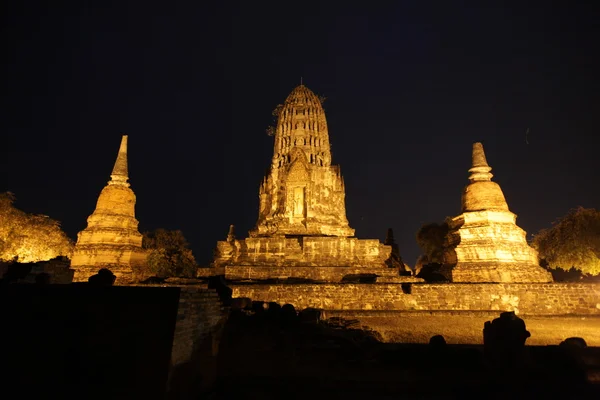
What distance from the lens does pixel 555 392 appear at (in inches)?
291

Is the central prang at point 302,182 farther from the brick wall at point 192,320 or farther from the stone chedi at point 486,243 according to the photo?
the brick wall at point 192,320

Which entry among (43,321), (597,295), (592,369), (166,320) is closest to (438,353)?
(592,369)

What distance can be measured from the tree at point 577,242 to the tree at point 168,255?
28.7 m

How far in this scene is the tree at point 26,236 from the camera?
26047mm

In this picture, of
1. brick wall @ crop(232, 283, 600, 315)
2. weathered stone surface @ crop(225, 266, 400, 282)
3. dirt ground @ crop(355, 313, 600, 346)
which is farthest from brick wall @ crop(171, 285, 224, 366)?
weathered stone surface @ crop(225, 266, 400, 282)

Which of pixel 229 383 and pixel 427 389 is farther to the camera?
pixel 229 383

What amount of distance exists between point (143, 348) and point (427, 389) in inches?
218

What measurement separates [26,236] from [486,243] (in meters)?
30.8

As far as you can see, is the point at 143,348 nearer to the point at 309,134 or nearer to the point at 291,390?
the point at 291,390

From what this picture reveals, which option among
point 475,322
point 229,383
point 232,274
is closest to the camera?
point 229,383

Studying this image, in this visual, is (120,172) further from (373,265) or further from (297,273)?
(373,265)

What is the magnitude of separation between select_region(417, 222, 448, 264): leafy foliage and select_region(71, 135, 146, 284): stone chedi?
2844cm

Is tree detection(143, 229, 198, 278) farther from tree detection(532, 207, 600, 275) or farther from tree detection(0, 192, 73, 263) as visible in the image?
tree detection(532, 207, 600, 275)

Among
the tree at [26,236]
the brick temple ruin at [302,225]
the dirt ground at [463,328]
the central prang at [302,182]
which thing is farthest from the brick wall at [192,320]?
the tree at [26,236]
